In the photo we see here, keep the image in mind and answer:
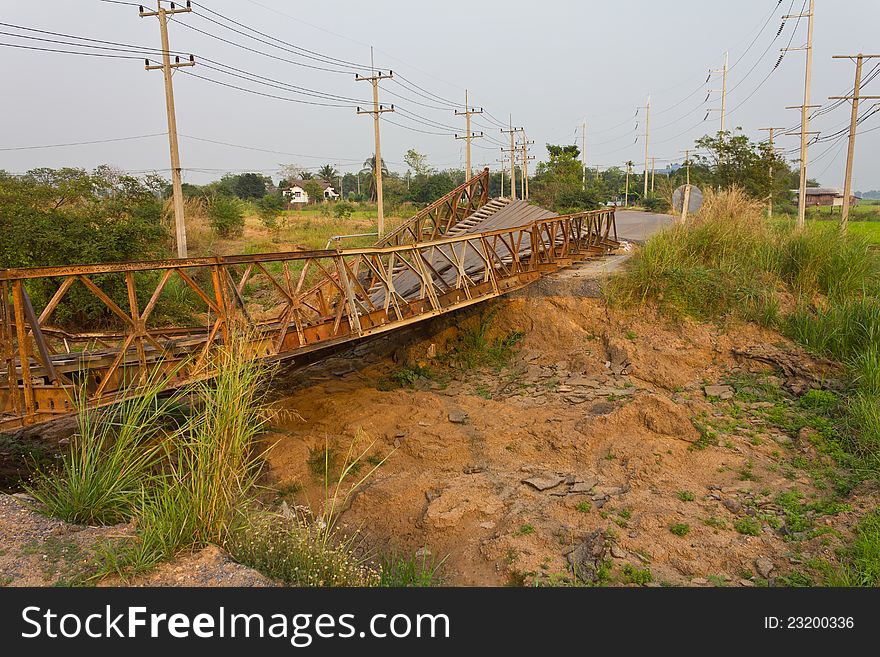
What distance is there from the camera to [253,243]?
84.0ft

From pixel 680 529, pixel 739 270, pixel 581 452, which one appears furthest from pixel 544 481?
pixel 739 270

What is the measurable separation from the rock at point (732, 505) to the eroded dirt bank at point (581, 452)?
0.11 ft

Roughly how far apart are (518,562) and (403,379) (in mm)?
5558

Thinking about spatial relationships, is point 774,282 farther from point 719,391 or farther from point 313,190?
point 313,190

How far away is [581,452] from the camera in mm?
8531

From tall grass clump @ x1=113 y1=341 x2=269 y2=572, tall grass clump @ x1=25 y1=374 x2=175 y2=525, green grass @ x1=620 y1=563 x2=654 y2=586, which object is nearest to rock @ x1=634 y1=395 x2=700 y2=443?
green grass @ x1=620 y1=563 x2=654 y2=586

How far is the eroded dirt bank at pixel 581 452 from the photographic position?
640 cm

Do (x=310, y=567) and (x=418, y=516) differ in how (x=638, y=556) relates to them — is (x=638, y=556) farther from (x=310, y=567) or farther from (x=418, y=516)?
(x=310, y=567)

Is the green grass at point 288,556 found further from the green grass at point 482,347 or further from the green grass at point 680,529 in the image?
the green grass at point 482,347

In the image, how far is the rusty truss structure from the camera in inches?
233

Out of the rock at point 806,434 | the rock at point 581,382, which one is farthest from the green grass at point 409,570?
the rock at point 806,434

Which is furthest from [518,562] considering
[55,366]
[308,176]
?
[308,176]

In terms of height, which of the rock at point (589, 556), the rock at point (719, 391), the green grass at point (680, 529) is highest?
the rock at point (719, 391)

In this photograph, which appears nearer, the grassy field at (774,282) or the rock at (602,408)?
the rock at (602,408)
